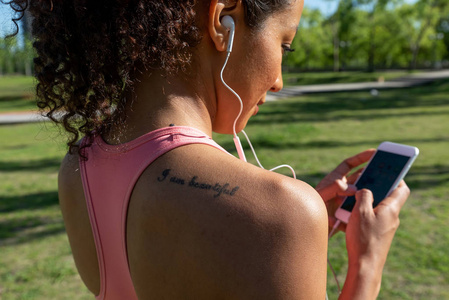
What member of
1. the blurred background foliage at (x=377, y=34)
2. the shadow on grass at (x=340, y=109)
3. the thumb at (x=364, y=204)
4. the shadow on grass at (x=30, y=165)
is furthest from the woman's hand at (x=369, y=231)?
the blurred background foliage at (x=377, y=34)

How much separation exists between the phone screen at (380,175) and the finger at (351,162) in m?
0.05

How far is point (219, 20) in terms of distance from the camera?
3.59ft

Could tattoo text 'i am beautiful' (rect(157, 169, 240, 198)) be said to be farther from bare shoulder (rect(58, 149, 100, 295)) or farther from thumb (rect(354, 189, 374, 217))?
thumb (rect(354, 189, 374, 217))

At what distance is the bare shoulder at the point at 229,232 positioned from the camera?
88cm

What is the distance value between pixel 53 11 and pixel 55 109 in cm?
32

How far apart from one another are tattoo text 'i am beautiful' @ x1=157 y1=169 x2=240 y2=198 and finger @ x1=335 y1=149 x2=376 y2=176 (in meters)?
1.16

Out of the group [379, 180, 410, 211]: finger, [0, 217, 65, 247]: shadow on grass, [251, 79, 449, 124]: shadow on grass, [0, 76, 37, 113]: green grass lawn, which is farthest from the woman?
[251, 79, 449, 124]: shadow on grass

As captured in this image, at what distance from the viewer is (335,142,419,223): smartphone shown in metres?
1.89

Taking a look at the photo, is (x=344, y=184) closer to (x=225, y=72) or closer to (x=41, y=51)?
(x=225, y=72)

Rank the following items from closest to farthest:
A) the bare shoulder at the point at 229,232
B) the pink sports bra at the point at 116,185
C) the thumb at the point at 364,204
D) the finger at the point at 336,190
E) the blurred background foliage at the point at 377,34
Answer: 1. the bare shoulder at the point at 229,232
2. the pink sports bra at the point at 116,185
3. the thumb at the point at 364,204
4. the finger at the point at 336,190
5. the blurred background foliage at the point at 377,34

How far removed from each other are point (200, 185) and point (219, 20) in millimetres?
445

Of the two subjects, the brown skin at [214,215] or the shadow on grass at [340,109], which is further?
the shadow on grass at [340,109]

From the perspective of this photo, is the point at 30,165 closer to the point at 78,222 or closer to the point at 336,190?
the point at 336,190

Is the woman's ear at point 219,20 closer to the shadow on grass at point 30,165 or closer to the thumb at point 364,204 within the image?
the thumb at point 364,204
